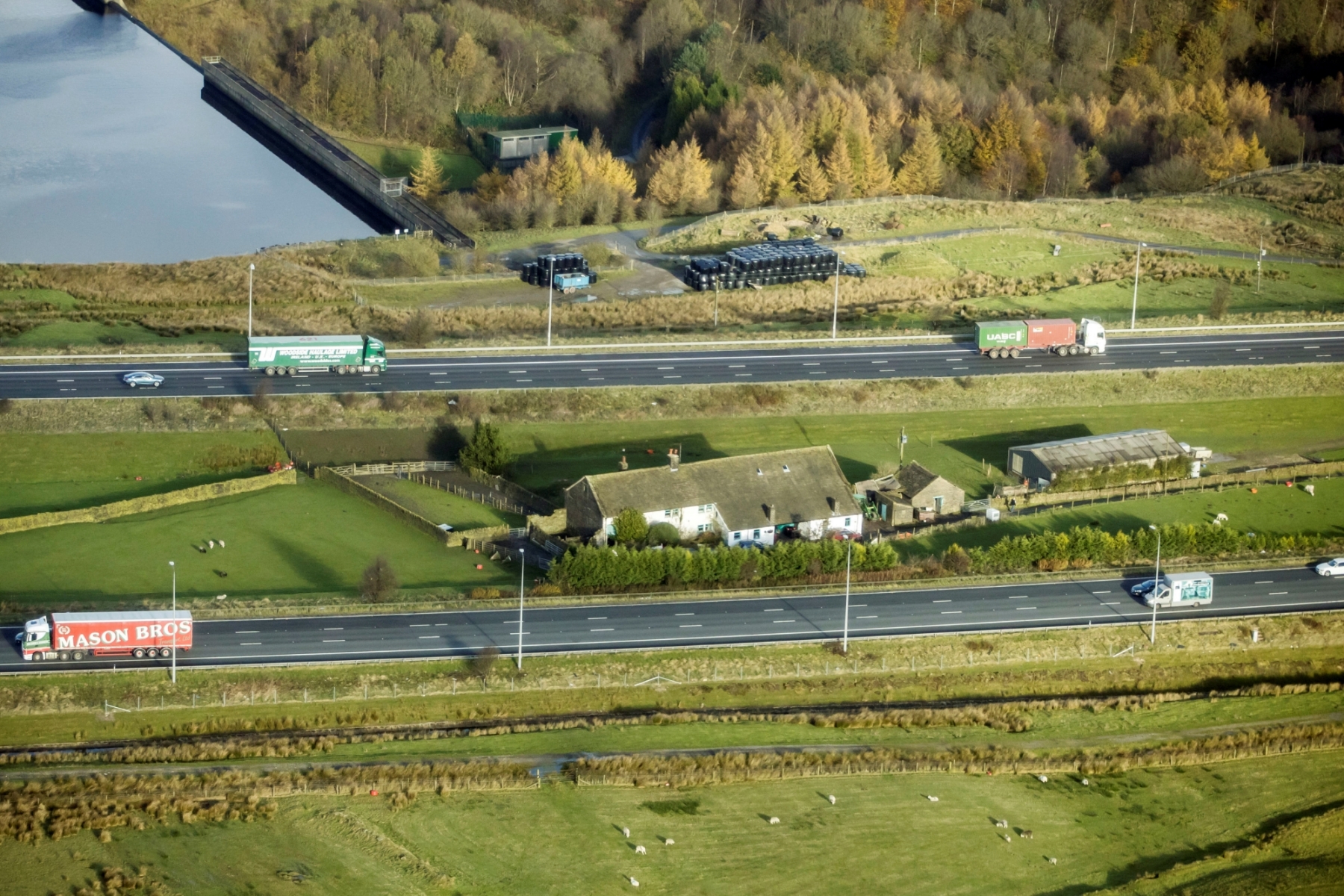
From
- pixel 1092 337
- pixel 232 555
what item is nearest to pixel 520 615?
pixel 232 555

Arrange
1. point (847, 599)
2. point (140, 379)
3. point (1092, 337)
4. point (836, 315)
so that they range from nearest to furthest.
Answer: point (847, 599) → point (140, 379) → point (1092, 337) → point (836, 315)

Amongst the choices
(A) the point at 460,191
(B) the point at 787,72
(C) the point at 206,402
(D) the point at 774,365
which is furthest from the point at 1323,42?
(C) the point at 206,402

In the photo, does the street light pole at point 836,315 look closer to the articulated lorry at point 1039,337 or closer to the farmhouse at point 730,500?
the articulated lorry at point 1039,337

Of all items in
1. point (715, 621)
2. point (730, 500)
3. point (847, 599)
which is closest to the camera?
point (847, 599)

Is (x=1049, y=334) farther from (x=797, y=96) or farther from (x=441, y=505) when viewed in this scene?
(x=797, y=96)

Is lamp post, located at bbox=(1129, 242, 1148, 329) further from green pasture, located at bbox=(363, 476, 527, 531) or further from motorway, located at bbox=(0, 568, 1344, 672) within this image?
green pasture, located at bbox=(363, 476, 527, 531)

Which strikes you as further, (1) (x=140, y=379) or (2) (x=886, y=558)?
(1) (x=140, y=379)

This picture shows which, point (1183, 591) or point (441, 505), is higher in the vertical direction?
point (441, 505)
